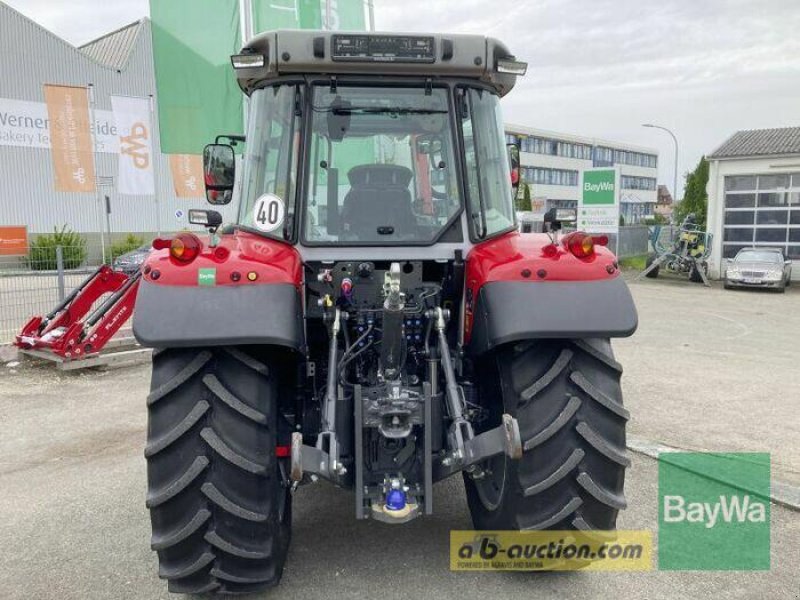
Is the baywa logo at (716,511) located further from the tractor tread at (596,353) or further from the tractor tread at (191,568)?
the tractor tread at (191,568)

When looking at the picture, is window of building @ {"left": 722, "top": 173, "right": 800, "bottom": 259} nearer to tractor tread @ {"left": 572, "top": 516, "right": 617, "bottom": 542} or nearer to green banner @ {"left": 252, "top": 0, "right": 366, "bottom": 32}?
green banner @ {"left": 252, "top": 0, "right": 366, "bottom": 32}

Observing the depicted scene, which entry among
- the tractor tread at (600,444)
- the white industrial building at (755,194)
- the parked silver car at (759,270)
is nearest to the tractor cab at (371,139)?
the tractor tread at (600,444)

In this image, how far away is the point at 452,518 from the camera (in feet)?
13.6

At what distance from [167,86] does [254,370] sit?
7.98 metres

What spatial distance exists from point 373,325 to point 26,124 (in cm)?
2978

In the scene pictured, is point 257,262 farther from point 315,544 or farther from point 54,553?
point 54,553

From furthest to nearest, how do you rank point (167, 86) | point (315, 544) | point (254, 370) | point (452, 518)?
point (167, 86) < point (452, 518) < point (315, 544) < point (254, 370)

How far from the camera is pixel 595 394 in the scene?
3180mm

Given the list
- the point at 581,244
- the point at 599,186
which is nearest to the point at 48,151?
the point at 599,186

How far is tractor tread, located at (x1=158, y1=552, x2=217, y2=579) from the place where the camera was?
2984 mm

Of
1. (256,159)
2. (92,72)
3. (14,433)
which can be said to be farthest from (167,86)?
(92,72)

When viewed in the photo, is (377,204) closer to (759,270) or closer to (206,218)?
(206,218)

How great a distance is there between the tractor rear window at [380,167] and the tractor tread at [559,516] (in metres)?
1.54

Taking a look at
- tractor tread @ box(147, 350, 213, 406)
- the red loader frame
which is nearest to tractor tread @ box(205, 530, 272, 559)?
tractor tread @ box(147, 350, 213, 406)
